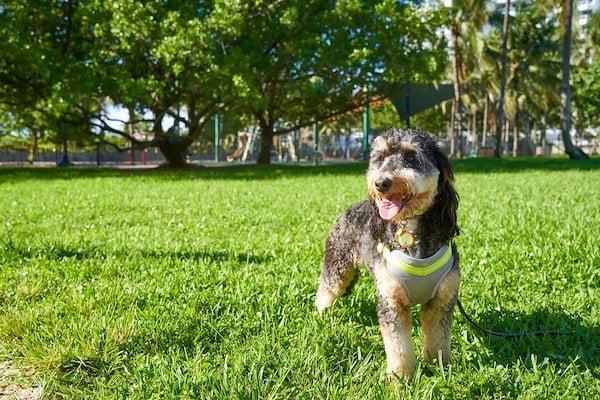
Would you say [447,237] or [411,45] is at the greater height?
[411,45]

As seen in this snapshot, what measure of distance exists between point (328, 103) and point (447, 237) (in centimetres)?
2716

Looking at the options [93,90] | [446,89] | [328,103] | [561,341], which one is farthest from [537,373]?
[446,89]

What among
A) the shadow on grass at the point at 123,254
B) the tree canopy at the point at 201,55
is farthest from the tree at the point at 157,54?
the shadow on grass at the point at 123,254

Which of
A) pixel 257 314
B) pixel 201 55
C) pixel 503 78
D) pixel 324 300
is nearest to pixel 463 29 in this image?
pixel 503 78

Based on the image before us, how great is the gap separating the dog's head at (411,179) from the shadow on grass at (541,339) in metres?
0.88

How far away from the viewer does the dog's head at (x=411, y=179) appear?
2793mm

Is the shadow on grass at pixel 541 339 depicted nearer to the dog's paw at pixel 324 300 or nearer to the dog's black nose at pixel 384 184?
the dog's paw at pixel 324 300

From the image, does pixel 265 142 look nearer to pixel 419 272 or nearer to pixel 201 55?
pixel 201 55

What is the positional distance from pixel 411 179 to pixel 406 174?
0.13 ft

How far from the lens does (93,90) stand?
20609 mm

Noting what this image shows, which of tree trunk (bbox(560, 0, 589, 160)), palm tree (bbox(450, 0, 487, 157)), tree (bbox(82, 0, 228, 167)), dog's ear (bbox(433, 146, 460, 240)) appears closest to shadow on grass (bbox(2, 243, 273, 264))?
dog's ear (bbox(433, 146, 460, 240))

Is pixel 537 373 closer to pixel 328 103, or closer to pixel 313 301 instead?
pixel 313 301

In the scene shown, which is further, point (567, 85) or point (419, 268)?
point (567, 85)

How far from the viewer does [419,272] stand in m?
2.85
